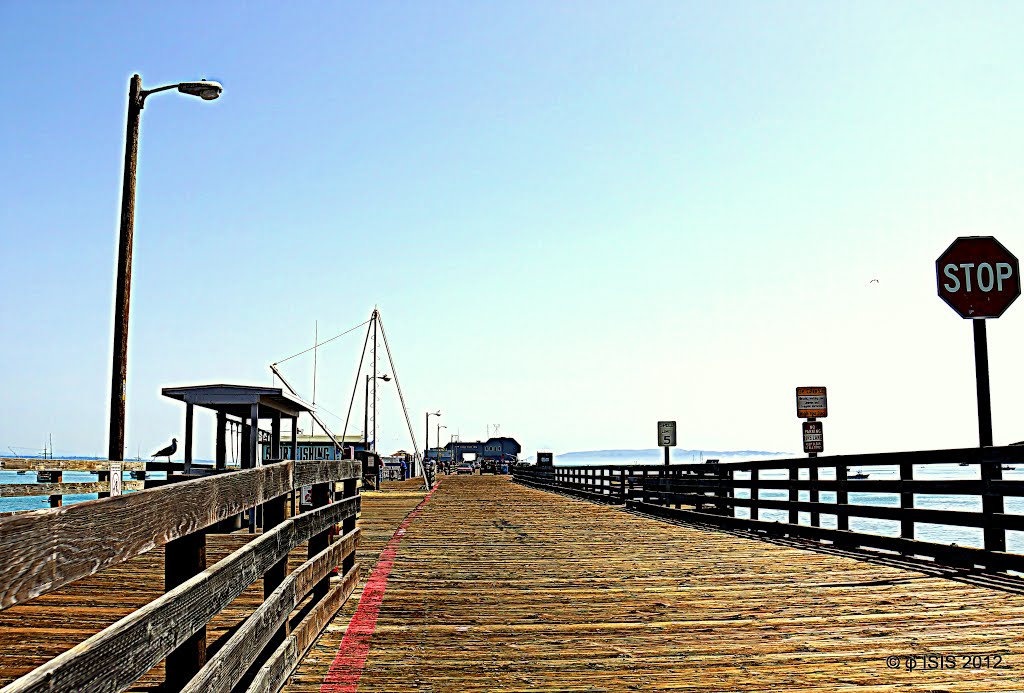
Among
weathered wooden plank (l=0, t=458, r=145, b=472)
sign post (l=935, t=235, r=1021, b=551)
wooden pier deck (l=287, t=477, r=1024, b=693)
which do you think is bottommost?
wooden pier deck (l=287, t=477, r=1024, b=693)

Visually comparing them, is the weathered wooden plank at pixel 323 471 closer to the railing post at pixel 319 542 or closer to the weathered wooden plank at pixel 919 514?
the railing post at pixel 319 542

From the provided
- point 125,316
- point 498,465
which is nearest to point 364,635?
point 125,316

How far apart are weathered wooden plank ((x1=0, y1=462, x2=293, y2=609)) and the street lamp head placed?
11725 millimetres

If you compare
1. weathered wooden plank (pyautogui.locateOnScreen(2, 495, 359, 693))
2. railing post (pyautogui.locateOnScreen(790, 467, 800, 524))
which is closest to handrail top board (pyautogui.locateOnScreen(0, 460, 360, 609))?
weathered wooden plank (pyautogui.locateOnScreen(2, 495, 359, 693))

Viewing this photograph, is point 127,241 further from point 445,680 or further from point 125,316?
point 445,680

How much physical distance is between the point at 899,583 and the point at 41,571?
8549mm

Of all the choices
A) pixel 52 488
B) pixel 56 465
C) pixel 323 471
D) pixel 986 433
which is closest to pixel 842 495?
pixel 986 433

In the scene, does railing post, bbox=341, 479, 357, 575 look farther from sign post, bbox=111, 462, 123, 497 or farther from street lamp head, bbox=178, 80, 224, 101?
street lamp head, bbox=178, 80, 224, 101

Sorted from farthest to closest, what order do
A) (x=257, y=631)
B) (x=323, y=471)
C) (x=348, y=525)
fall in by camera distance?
(x=348, y=525) → (x=323, y=471) → (x=257, y=631)

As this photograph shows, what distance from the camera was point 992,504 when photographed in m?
9.55

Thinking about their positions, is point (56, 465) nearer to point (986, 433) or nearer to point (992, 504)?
point (992, 504)

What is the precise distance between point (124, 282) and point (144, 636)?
12.8 metres

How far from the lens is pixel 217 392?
625 inches

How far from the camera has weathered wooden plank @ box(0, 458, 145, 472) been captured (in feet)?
42.8
